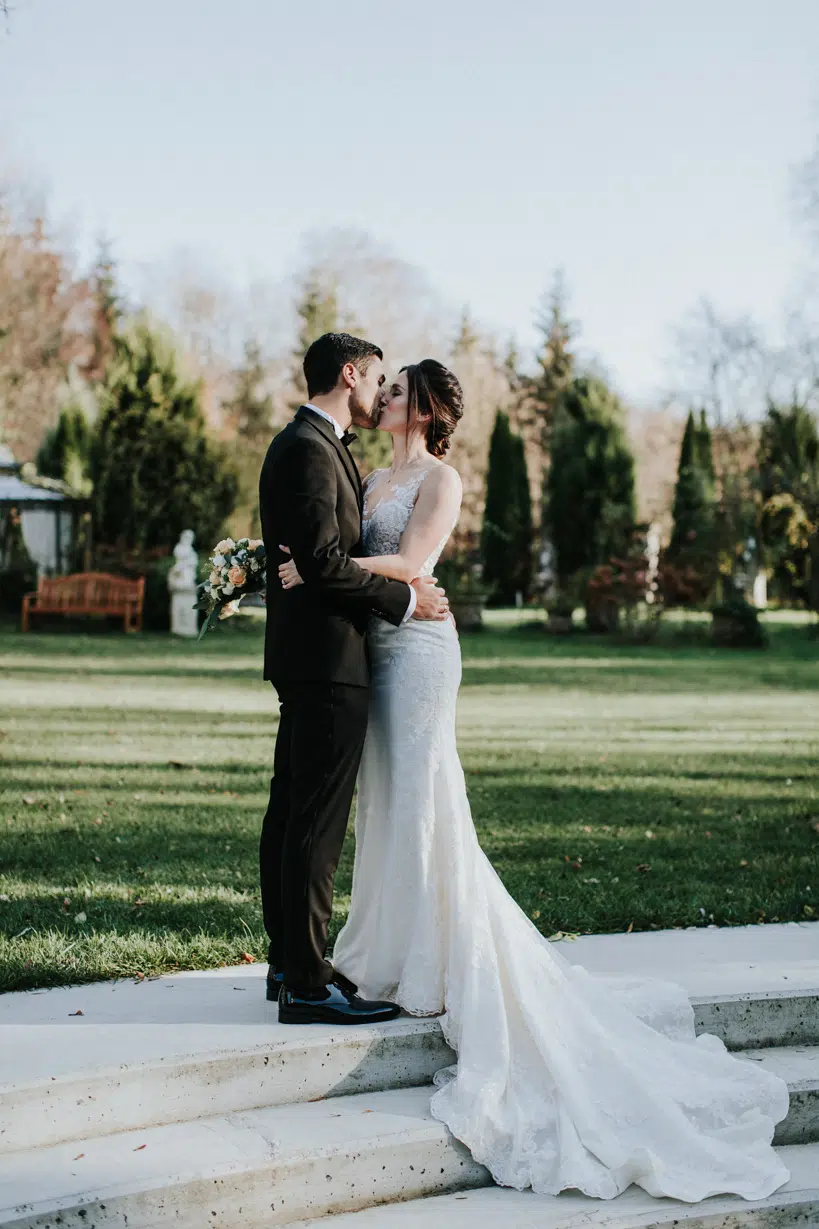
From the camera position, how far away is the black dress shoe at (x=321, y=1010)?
14.0 ft

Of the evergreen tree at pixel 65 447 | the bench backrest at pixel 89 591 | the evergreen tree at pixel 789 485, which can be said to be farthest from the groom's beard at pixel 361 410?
the evergreen tree at pixel 65 447

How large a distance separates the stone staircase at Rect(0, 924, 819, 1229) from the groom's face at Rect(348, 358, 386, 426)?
197cm

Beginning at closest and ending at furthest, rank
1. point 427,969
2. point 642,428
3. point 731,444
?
point 427,969 < point 731,444 < point 642,428

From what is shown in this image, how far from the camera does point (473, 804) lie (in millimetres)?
8531

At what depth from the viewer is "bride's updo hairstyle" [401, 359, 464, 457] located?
4484 millimetres

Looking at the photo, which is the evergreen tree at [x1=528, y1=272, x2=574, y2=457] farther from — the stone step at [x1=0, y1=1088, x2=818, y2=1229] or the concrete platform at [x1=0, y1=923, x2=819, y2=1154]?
the stone step at [x1=0, y1=1088, x2=818, y2=1229]

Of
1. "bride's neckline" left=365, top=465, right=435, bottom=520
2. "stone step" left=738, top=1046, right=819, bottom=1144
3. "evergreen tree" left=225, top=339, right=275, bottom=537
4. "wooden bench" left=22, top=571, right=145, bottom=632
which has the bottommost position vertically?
"stone step" left=738, top=1046, right=819, bottom=1144

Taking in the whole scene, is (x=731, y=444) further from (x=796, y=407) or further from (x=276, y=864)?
(x=276, y=864)

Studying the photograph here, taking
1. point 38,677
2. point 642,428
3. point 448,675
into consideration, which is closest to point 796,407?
point 38,677

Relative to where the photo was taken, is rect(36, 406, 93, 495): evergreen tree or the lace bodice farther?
rect(36, 406, 93, 495): evergreen tree

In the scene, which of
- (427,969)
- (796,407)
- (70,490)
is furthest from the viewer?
(796,407)

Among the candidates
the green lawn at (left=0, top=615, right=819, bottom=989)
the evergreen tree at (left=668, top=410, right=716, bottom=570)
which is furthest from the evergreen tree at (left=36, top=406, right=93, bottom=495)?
the evergreen tree at (left=668, top=410, right=716, bottom=570)

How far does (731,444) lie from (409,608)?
3552cm

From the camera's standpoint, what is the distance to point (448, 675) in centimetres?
446
